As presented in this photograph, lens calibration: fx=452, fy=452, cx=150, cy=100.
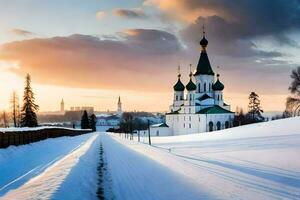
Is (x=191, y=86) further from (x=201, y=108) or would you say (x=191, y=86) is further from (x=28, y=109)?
(x=28, y=109)

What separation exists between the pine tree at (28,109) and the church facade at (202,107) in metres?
49.2

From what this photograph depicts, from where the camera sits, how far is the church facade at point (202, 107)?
12019 cm

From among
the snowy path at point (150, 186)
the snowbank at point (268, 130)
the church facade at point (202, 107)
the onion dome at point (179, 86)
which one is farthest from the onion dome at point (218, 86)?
the snowy path at point (150, 186)

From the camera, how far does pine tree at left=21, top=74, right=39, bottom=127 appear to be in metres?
82.6

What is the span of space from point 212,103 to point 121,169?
11121cm

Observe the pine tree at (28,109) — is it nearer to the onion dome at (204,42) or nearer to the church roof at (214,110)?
the church roof at (214,110)

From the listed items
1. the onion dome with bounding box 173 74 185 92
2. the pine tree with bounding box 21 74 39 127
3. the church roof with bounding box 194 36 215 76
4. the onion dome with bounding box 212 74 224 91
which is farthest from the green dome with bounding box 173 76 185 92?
the pine tree with bounding box 21 74 39 127

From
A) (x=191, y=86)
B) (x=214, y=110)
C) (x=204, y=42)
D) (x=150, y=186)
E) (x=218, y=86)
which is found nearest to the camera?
(x=150, y=186)

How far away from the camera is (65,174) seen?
13.2m

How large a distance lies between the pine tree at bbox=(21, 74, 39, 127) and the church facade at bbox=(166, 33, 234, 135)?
4924cm

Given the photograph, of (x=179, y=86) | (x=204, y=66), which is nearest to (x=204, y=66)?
(x=204, y=66)

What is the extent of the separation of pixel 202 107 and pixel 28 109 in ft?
182

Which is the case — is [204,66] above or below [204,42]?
below

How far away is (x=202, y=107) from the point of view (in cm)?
12550
